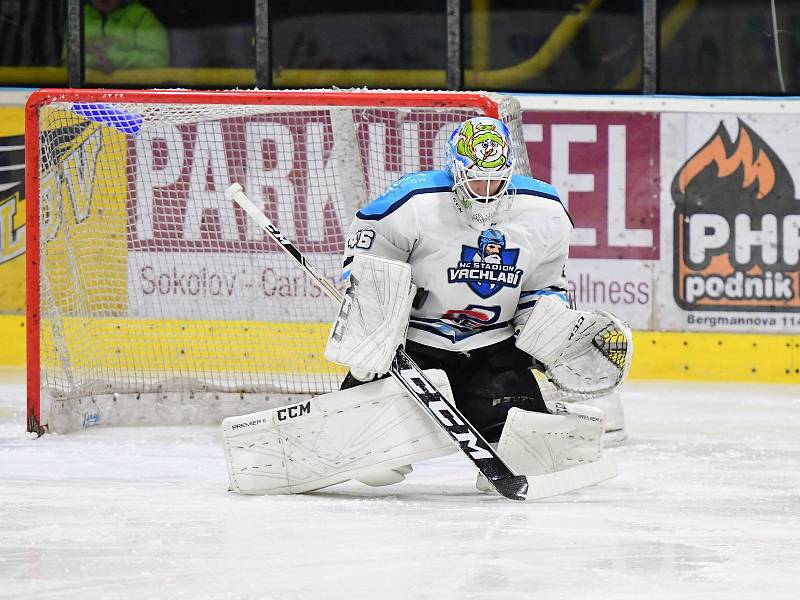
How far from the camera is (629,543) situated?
11.0ft

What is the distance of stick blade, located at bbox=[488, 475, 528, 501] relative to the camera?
388 cm

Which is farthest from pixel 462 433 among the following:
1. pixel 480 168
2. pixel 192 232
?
pixel 192 232

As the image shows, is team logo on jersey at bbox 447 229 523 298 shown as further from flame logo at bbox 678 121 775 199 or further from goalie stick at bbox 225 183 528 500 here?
flame logo at bbox 678 121 775 199

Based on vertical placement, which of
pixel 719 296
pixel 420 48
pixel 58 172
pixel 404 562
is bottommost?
pixel 404 562

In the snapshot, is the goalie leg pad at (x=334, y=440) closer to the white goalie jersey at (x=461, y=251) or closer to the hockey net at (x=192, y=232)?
the white goalie jersey at (x=461, y=251)

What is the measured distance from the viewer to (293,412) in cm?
400

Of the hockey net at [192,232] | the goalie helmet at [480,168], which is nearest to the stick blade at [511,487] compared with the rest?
the goalie helmet at [480,168]

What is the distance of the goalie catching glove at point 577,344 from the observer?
13.3ft

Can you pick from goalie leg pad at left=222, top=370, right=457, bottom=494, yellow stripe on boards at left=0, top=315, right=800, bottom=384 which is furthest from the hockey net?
goalie leg pad at left=222, top=370, right=457, bottom=494

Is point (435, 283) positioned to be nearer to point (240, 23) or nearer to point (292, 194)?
point (292, 194)

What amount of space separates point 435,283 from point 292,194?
6.42 feet

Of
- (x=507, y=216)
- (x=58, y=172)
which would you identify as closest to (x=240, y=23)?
(x=58, y=172)

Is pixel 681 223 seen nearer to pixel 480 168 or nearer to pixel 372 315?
pixel 480 168

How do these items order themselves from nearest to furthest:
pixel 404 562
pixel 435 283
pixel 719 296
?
pixel 404 562 < pixel 435 283 < pixel 719 296
